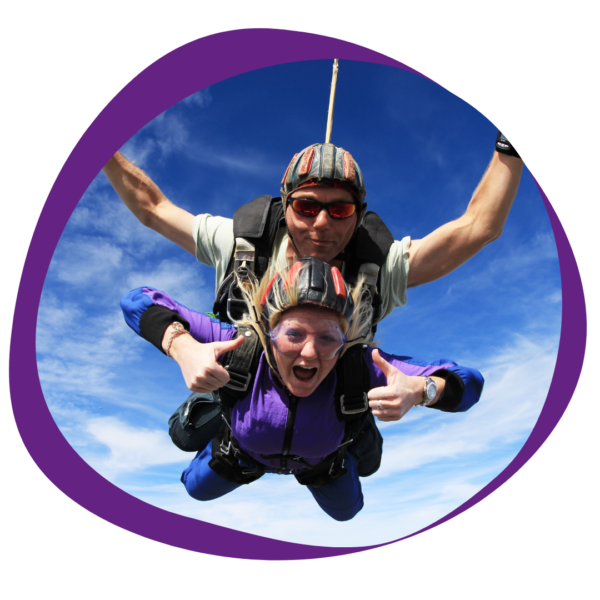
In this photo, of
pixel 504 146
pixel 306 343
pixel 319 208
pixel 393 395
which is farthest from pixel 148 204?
pixel 504 146

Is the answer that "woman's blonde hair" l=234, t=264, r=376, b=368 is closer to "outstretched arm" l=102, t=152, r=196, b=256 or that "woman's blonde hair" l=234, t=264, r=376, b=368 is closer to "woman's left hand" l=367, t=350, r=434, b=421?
"woman's left hand" l=367, t=350, r=434, b=421

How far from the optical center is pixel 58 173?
6.29ft

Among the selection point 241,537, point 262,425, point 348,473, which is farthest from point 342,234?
point 241,537

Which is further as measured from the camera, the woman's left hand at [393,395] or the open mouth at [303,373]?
the open mouth at [303,373]

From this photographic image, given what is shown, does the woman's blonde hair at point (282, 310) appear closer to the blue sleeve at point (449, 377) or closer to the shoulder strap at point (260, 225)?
the blue sleeve at point (449, 377)

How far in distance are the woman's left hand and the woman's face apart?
207 millimetres

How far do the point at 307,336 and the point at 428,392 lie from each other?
48cm

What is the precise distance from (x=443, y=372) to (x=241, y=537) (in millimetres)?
1845

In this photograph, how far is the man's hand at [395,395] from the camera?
51.7 inches

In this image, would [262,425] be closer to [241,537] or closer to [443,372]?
[443,372]

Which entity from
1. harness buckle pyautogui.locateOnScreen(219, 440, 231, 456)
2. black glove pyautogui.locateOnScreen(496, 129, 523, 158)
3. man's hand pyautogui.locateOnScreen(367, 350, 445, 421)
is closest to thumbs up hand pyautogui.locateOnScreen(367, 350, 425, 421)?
man's hand pyautogui.locateOnScreen(367, 350, 445, 421)

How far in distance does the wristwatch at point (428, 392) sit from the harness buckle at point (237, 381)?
0.66 metres

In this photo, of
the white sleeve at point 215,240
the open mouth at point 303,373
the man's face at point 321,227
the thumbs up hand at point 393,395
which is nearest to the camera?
the thumbs up hand at point 393,395

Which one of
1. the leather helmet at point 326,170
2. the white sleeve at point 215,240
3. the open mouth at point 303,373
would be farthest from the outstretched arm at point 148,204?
the open mouth at point 303,373
